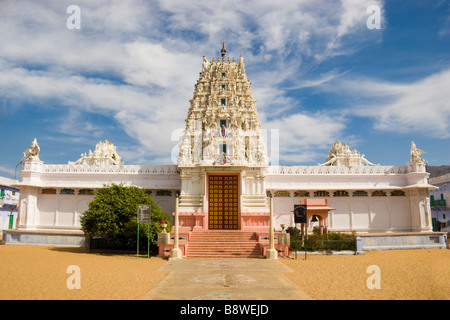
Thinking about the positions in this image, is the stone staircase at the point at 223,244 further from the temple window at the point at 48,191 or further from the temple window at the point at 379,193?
the temple window at the point at 48,191

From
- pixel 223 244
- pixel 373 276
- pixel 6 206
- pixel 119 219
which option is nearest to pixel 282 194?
pixel 223 244

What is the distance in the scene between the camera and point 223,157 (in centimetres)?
2709

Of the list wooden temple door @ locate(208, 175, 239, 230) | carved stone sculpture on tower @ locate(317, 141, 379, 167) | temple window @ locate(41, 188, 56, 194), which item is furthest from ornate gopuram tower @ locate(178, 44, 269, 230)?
carved stone sculpture on tower @ locate(317, 141, 379, 167)

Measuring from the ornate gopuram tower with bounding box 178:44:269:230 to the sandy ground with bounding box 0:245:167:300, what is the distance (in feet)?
27.3

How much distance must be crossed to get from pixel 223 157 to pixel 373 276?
15468 mm

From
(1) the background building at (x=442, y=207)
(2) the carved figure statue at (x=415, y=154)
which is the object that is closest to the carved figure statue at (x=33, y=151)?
(2) the carved figure statue at (x=415, y=154)

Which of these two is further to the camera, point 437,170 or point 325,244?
→ point 437,170

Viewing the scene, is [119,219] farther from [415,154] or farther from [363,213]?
[415,154]

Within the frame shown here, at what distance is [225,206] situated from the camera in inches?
1076

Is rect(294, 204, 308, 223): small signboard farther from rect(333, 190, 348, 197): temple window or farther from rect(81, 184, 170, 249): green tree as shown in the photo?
rect(333, 190, 348, 197): temple window

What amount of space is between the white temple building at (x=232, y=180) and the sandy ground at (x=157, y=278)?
10.2 m
